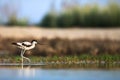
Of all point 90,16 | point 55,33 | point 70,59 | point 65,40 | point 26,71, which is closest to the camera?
point 26,71

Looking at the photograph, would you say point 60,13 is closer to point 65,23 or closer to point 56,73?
point 65,23

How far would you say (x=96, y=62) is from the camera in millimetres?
10867

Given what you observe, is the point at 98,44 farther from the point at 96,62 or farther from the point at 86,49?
the point at 96,62

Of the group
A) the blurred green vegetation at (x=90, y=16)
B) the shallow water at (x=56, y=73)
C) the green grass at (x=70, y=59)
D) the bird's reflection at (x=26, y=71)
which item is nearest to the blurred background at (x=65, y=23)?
the blurred green vegetation at (x=90, y=16)

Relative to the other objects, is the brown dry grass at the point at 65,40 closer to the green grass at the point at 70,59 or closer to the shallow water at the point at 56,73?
the green grass at the point at 70,59

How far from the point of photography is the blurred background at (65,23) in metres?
12.7

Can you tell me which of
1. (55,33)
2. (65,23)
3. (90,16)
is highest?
(90,16)

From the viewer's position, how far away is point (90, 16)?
43.2 feet

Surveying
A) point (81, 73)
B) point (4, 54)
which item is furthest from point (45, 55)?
point (81, 73)

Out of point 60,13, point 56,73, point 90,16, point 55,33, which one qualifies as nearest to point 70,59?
point 56,73

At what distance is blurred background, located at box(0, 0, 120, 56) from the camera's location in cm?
1270

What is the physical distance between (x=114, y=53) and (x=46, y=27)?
1.71m

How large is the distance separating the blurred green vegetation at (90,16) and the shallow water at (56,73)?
3.27m

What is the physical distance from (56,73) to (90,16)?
445 centimetres
